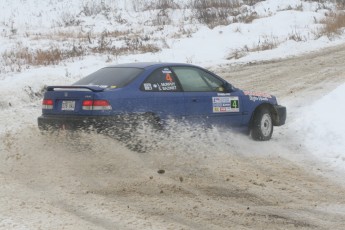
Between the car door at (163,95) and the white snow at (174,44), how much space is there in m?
2.33

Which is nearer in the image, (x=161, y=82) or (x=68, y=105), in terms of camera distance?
(x=68, y=105)

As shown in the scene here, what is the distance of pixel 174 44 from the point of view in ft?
67.4

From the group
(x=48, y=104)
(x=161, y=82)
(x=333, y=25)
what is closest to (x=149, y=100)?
(x=161, y=82)

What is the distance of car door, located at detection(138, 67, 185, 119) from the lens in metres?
7.59

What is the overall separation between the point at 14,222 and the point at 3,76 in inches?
441

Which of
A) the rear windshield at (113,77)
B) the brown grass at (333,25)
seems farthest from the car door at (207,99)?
the brown grass at (333,25)

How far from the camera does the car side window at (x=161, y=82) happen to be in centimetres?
769

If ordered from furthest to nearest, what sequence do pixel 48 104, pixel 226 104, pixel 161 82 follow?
1. pixel 226 104
2. pixel 161 82
3. pixel 48 104

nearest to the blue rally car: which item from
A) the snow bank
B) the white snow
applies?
the snow bank

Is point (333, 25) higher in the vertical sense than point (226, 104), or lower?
higher

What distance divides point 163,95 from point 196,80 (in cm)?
89

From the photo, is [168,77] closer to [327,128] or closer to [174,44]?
[327,128]

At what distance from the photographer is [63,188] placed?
6020 mm

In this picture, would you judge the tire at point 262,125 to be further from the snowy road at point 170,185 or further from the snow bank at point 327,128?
the snow bank at point 327,128
